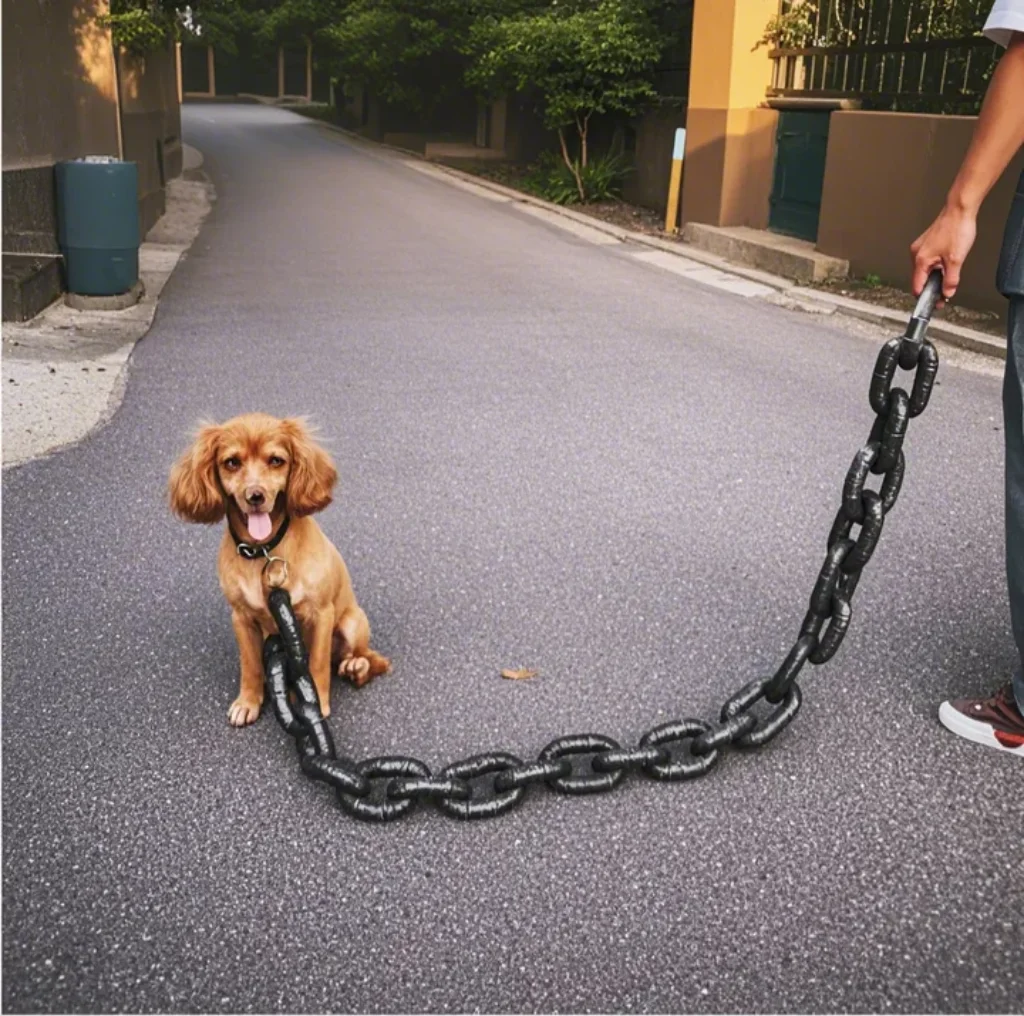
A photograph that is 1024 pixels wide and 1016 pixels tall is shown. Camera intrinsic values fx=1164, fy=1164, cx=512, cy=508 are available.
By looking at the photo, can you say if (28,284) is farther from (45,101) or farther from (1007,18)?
(1007,18)

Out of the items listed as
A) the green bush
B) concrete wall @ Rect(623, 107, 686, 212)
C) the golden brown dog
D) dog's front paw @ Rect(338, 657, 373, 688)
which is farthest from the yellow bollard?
the golden brown dog

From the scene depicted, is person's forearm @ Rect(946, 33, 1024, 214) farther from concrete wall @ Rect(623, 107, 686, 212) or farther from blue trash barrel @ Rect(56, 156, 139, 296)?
concrete wall @ Rect(623, 107, 686, 212)

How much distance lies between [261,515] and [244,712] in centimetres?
69

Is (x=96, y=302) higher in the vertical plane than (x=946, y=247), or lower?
lower

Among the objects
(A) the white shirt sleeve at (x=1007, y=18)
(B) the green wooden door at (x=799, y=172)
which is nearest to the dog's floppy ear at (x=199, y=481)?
(A) the white shirt sleeve at (x=1007, y=18)

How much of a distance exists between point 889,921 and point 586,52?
702 inches

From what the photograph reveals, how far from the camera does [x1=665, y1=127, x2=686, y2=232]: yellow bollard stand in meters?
15.8

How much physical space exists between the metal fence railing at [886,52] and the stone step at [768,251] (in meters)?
1.69

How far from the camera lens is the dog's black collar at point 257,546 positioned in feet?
10.5

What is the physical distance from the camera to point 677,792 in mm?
3154

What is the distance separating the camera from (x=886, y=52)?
12.5 m

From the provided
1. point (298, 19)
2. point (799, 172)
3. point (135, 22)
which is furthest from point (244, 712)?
point (298, 19)

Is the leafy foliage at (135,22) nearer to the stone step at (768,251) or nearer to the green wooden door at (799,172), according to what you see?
the stone step at (768,251)

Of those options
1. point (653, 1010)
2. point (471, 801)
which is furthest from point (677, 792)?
point (653, 1010)
